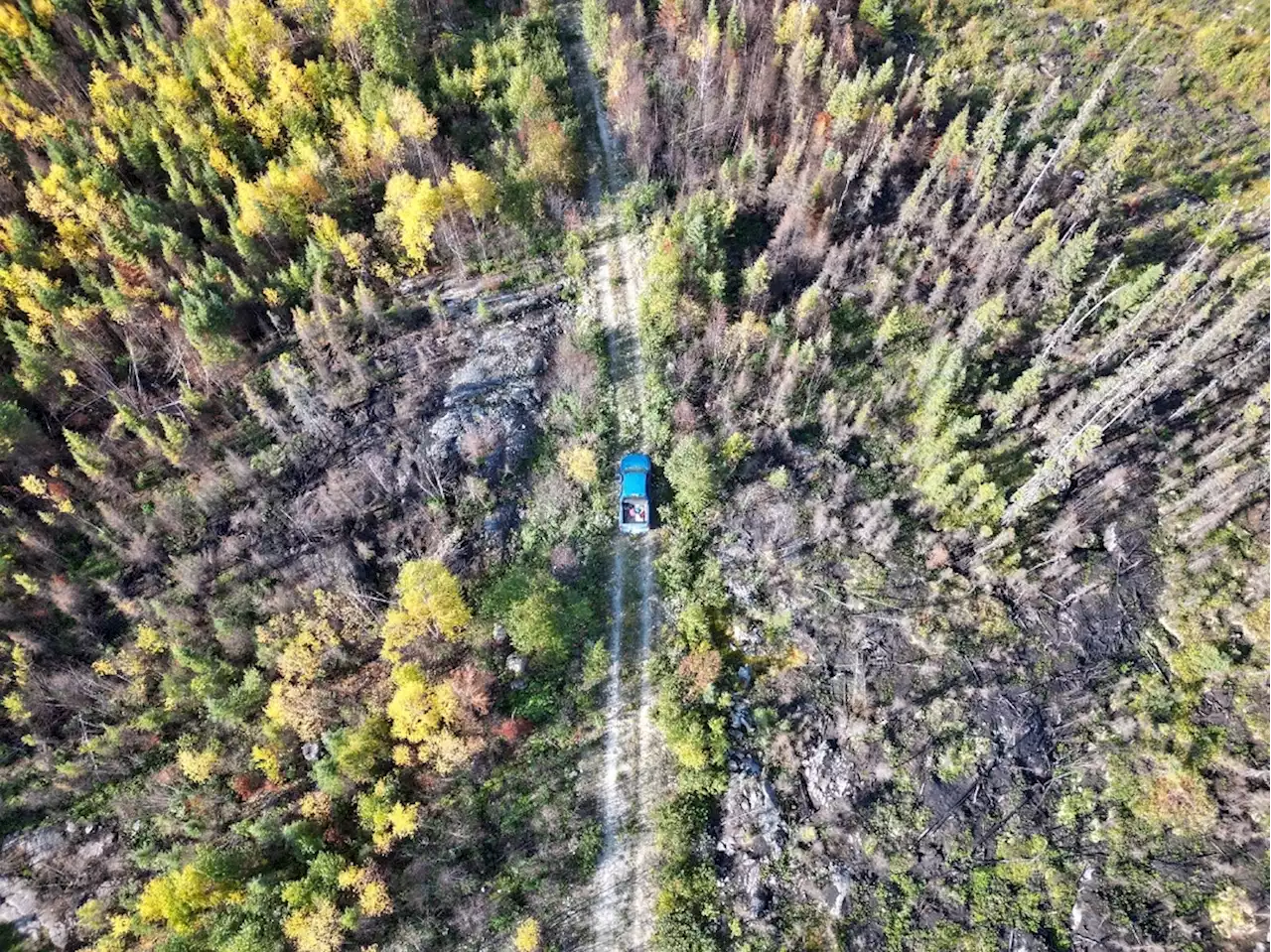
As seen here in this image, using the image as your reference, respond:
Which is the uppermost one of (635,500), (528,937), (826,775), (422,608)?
(635,500)

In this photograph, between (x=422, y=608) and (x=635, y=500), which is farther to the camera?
(x=635, y=500)

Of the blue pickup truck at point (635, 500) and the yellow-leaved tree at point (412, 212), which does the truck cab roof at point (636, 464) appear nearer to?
the blue pickup truck at point (635, 500)

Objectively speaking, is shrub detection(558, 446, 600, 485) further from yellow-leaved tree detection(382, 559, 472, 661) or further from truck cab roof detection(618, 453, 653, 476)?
yellow-leaved tree detection(382, 559, 472, 661)

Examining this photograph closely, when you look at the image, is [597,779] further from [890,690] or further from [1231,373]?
[1231,373]

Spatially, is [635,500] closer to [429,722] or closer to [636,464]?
[636,464]

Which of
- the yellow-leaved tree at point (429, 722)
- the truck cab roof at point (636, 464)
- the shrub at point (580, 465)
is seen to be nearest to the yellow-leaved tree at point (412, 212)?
the shrub at point (580, 465)

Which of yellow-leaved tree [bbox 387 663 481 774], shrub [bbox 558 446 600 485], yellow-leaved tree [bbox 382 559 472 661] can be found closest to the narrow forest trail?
shrub [bbox 558 446 600 485]

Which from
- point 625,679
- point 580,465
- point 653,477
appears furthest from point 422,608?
point 653,477
